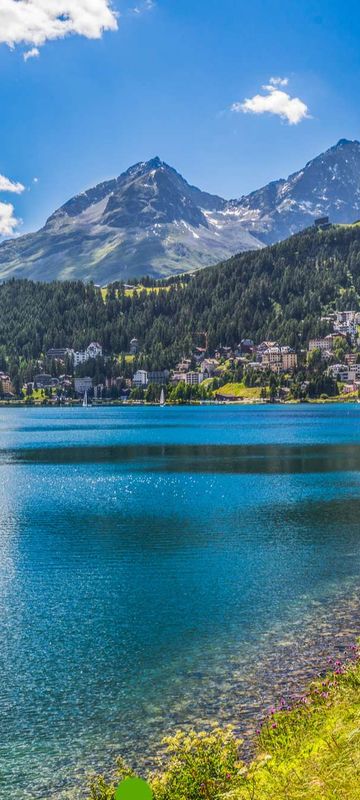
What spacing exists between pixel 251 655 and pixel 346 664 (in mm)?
3823

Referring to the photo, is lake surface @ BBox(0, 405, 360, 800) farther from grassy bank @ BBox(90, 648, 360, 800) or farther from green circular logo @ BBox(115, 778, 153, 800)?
green circular logo @ BBox(115, 778, 153, 800)

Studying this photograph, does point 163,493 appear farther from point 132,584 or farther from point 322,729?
point 322,729

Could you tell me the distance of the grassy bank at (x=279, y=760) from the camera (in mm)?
14945

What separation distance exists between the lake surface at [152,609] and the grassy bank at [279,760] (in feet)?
4.51

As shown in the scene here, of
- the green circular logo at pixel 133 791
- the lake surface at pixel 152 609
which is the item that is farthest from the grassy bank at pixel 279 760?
the green circular logo at pixel 133 791

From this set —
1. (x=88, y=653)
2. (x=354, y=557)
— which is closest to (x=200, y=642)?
(x=88, y=653)

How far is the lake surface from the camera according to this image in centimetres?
2147

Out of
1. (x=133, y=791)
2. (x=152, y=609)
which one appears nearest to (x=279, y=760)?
(x=133, y=791)

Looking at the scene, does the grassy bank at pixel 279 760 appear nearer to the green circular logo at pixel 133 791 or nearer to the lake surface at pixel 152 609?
the lake surface at pixel 152 609

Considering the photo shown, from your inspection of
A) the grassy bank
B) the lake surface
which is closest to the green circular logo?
the grassy bank

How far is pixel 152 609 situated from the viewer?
3381 cm

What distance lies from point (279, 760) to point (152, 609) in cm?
1689

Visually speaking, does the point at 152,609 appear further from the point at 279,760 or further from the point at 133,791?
the point at 133,791

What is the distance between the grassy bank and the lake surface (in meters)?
1.38
